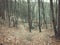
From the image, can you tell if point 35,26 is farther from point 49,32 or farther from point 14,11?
point 14,11

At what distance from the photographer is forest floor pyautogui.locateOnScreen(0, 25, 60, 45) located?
4.83 metres

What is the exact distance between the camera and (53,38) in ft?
16.9

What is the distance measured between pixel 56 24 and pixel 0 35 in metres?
1.93

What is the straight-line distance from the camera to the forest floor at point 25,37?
4.83 meters

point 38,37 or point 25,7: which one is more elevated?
point 25,7

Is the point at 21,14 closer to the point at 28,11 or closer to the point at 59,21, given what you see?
the point at 28,11

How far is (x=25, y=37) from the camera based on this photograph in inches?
202

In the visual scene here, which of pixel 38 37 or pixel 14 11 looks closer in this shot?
pixel 38 37

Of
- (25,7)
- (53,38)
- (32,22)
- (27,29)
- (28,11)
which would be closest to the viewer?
(53,38)

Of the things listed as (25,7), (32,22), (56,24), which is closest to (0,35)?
(32,22)

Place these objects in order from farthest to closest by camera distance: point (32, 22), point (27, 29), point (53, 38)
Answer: point (32, 22) < point (27, 29) < point (53, 38)

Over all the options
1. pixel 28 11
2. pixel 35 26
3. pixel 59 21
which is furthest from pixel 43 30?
pixel 28 11

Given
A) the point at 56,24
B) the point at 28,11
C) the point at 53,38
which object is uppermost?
the point at 28,11

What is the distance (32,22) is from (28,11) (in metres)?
0.71
